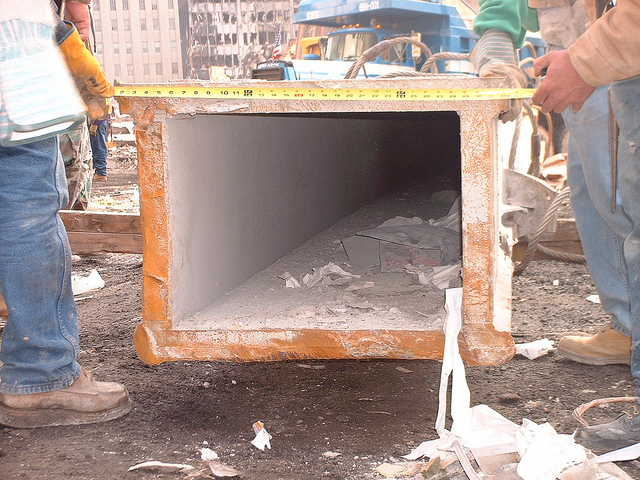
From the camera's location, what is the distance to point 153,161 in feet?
5.95

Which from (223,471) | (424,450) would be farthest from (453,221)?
(223,471)

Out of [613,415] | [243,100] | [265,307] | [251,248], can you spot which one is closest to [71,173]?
[251,248]

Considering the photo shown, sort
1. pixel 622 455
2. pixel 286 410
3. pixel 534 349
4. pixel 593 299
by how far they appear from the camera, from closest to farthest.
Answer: pixel 622 455, pixel 286 410, pixel 534 349, pixel 593 299

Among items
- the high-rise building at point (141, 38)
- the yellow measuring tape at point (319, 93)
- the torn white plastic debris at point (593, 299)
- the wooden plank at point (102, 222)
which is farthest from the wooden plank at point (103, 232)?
the high-rise building at point (141, 38)

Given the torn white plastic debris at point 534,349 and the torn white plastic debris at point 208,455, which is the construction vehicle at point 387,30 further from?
the torn white plastic debris at point 208,455

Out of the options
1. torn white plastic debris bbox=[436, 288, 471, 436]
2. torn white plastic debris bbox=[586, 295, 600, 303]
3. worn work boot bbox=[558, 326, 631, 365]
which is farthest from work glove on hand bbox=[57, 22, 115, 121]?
torn white plastic debris bbox=[586, 295, 600, 303]

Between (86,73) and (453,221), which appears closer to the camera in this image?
(86,73)

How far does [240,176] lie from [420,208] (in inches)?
87.3

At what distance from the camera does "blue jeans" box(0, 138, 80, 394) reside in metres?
1.74

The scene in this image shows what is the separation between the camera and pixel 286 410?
6.35 feet

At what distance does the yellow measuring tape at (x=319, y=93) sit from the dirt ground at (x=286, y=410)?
93cm

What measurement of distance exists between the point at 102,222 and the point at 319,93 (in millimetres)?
2329

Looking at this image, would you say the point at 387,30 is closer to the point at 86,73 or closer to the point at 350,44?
the point at 350,44

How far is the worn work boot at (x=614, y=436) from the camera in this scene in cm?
165
